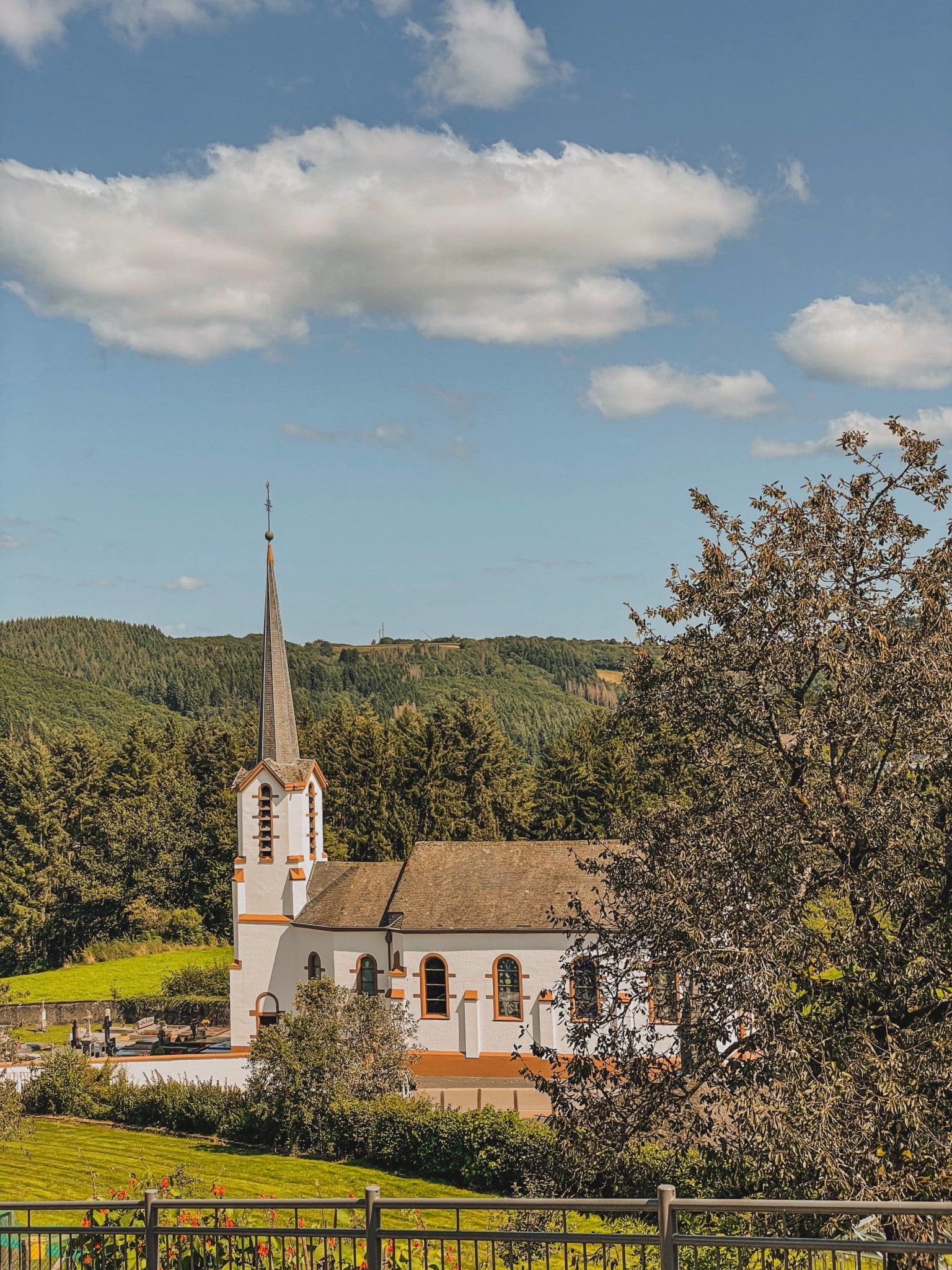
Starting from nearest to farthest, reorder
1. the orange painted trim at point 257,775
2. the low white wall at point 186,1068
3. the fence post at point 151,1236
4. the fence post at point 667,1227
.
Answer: the fence post at point 667,1227, the fence post at point 151,1236, the low white wall at point 186,1068, the orange painted trim at point 257,775

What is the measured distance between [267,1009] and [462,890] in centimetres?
794

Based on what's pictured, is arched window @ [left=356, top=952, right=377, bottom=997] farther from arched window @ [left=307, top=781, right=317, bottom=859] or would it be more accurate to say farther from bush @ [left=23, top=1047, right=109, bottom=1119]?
bush @ [left=23, top=1047, right=109, bottom=1119]

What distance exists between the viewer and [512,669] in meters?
169

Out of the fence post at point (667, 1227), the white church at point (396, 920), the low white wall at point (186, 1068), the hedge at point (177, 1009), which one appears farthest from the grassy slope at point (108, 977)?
the fence post at point (667, 1227)

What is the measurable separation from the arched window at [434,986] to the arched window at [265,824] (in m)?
6.99

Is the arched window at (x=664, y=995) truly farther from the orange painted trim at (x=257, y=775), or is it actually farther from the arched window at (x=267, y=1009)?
the arched window at (x=267, y=1009)

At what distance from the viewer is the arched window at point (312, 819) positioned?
38062 mm

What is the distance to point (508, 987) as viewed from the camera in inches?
1292

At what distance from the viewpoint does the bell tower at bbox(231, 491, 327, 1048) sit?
36.7m

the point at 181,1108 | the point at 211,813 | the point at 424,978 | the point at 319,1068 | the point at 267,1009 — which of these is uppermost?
the point at 211,813


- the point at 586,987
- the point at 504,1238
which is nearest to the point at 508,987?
the point at 586,987

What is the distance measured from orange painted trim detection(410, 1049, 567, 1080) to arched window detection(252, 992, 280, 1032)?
19.3 ft

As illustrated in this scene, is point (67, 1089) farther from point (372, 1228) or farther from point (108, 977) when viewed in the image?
point (108, 977)

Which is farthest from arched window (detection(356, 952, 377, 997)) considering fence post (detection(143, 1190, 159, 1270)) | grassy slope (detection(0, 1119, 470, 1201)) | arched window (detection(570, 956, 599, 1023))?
fence post (detection(143, 1190, 159, 1270))
